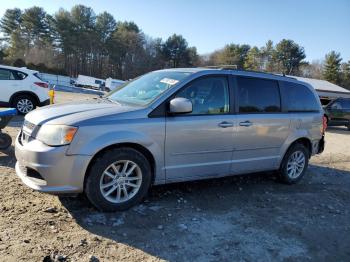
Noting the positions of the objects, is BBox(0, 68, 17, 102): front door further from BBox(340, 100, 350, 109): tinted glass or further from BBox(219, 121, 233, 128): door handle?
BBox(340, 100, 350, 109): tinted glass

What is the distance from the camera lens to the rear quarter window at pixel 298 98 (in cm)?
678

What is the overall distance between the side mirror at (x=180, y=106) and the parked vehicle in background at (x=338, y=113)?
15727 millimetres

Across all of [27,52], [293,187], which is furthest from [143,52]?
[293,187]

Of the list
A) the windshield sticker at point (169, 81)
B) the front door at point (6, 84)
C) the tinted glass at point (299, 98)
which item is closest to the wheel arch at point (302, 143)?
the tinted glass at point (299, 98)

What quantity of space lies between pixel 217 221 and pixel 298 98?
3.24m

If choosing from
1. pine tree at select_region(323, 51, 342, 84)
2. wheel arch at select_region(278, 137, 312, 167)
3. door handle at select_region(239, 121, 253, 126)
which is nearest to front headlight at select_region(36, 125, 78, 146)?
door handle at select_region(239, 121, 253, 126)

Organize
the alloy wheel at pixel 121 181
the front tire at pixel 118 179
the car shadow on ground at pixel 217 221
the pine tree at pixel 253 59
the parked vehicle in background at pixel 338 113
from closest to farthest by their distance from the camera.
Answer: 1. the car shadow on ground at pixel 217 221
2. the front tire at pixel 118 179
3. the alloy wheel at pixel 121 181
4. the parked vehicle in background at pixel 338 113
5. the pine tree at pixel 253 59

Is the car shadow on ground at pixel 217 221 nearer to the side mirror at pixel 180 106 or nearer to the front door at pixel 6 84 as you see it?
the side mirror at pixel 180 106

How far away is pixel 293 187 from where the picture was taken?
22.6 feet

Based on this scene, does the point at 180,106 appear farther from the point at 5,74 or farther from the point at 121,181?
the point at 5,74

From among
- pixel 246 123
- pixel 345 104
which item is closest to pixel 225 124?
pixel 246 123

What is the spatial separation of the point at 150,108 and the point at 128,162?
742 millimetres

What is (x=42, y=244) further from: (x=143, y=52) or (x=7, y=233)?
(x=143, y=52)

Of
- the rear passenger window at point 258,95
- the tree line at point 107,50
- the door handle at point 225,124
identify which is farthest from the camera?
the tree line at point 107,50
